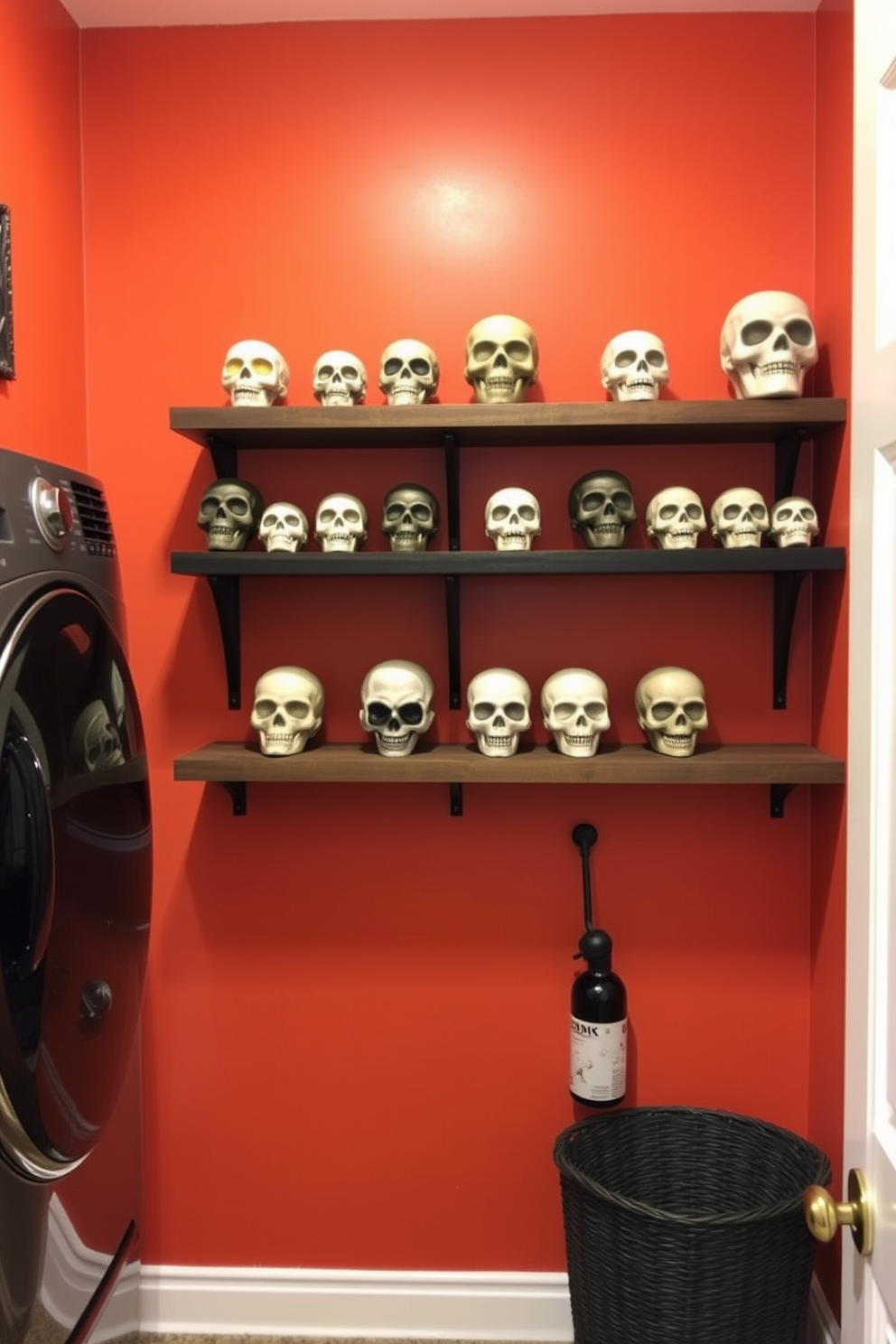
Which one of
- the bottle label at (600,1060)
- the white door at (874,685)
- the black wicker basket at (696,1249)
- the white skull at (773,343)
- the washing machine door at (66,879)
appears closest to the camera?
the white door at (874,685)

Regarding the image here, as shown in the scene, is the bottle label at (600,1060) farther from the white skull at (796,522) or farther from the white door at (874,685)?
the white skull at (796,522)

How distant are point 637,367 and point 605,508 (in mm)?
230

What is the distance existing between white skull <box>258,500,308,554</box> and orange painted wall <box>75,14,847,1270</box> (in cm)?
15

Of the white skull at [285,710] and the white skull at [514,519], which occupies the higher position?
the white skull at [514,519]

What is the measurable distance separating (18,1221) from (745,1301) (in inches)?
41.7

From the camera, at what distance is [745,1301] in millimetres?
1429

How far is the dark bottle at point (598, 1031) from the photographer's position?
1637 mm

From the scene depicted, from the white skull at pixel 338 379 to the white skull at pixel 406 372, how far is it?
45 millimetres

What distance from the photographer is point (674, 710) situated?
5.21 ft

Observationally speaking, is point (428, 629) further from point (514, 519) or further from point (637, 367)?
point (637, 367)

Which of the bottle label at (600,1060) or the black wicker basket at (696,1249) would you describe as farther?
the bottle label at (600,1060)

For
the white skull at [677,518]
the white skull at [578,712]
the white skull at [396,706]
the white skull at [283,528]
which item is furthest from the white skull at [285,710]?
the white skull at [677,518]

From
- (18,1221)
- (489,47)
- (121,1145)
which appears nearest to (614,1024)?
(121,1145)

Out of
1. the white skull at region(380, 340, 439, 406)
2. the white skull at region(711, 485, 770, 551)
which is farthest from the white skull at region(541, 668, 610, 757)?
the white skull at region(380, 340, 439, 406)
